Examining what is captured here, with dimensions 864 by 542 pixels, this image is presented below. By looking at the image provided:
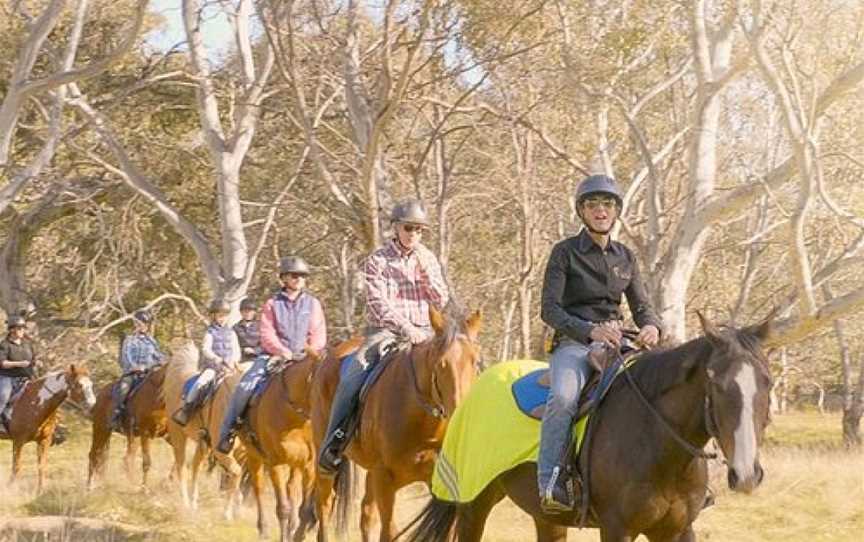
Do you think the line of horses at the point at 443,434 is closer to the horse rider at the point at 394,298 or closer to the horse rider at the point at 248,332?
the horse rider at the point at 394,298

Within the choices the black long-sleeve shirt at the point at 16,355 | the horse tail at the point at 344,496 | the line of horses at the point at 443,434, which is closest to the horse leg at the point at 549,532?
the line of horses at the point at 443,434

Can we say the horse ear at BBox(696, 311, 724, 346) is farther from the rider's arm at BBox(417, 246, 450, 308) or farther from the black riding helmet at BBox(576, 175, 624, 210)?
the rider's arm at BBox(417, 246, 450, 308)

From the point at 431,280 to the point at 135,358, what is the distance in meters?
9.75

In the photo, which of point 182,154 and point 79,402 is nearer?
Answer: point 79,402

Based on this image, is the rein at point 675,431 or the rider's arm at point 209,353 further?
the rider's arm at point 209,353

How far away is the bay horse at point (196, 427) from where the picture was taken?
1382cm

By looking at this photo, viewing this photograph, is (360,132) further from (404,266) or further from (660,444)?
(660,444)

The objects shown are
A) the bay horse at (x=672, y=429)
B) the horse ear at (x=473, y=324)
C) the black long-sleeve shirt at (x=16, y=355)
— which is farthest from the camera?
the black long-sleeve shirt at (x=16, y=355)

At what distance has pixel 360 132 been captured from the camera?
19.0 m

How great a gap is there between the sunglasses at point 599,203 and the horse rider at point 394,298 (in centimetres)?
259

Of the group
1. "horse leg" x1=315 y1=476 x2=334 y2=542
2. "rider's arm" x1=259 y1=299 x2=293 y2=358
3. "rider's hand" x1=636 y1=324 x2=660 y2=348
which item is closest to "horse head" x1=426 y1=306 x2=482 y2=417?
"rider's hand" x1=636 y1=324 x2=660 y2=348

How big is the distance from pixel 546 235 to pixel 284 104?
32.5ft

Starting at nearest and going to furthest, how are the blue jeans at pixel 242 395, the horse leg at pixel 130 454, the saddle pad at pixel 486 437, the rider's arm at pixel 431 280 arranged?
the saddle pad at pixel 486 437 < the rider's arm at pixel 431 280 < the blue jeans at pixel 242 395 < the horse leg at pixel 130 454

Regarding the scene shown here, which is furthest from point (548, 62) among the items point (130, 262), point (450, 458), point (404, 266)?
point (450, 458)
